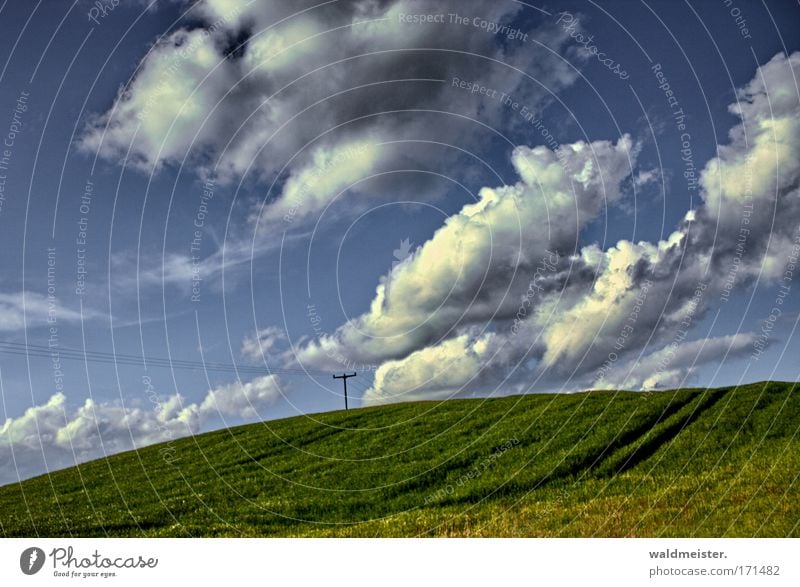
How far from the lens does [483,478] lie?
999 inches

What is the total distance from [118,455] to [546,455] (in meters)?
31.8

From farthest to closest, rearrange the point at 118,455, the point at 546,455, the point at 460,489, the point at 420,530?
the point at 118,455 < the point at 546,455 < the point at 460,489 < the point at 420,530

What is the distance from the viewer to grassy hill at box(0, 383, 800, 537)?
18922 mm

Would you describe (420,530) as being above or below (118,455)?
below

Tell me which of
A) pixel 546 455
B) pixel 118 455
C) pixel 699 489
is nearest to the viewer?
pixel 699 489

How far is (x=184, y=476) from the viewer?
3412 centimetres

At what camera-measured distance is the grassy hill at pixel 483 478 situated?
1892cm
